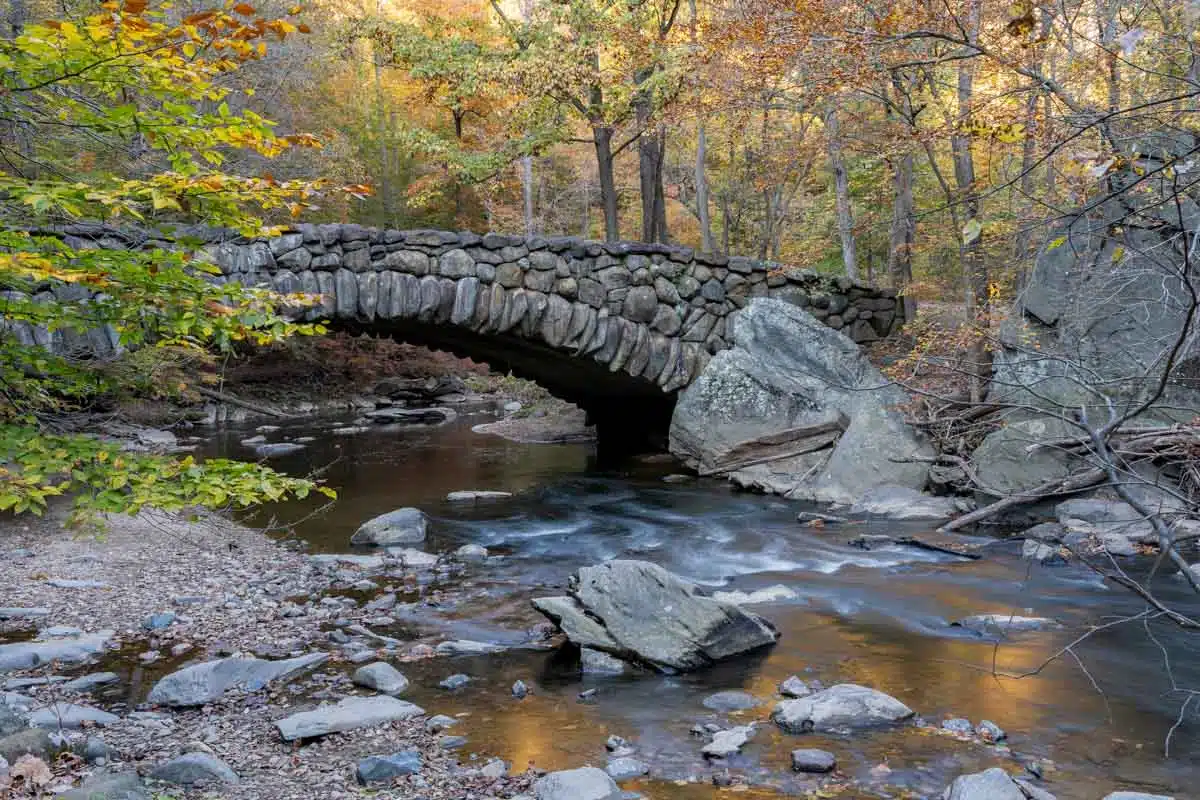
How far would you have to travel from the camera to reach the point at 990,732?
12.6 ft

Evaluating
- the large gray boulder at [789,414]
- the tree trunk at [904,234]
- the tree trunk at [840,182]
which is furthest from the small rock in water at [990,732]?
the tree trunk at [840,182]

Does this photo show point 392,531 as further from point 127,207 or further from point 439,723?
point 127,207

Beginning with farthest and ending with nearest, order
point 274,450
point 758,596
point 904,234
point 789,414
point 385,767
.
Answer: point 904,234
point 274,450
point 789,414
point 758,596
point 385,767

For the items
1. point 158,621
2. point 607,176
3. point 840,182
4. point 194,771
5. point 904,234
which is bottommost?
point 158,621

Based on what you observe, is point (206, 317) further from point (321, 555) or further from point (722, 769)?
point (321, 555)

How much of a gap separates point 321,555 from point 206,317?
4.46m

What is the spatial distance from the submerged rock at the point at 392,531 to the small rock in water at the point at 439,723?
3701 millimetres

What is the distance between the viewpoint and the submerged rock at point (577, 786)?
3227 millimetres

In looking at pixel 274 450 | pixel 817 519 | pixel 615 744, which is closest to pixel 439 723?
pixel 615 744

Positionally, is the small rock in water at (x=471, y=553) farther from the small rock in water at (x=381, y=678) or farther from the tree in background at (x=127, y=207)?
the tree in background at (x=127, y=207)

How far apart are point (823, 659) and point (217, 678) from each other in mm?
2830

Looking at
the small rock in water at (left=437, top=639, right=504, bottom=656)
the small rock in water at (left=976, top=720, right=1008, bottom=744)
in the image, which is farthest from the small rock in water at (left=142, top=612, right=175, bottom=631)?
the small rock in water at (left=976, top=720, right=1008, bottom=744)

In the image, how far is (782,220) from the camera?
16797mm

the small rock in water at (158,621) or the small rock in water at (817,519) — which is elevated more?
the small rock in water at (158,621)
